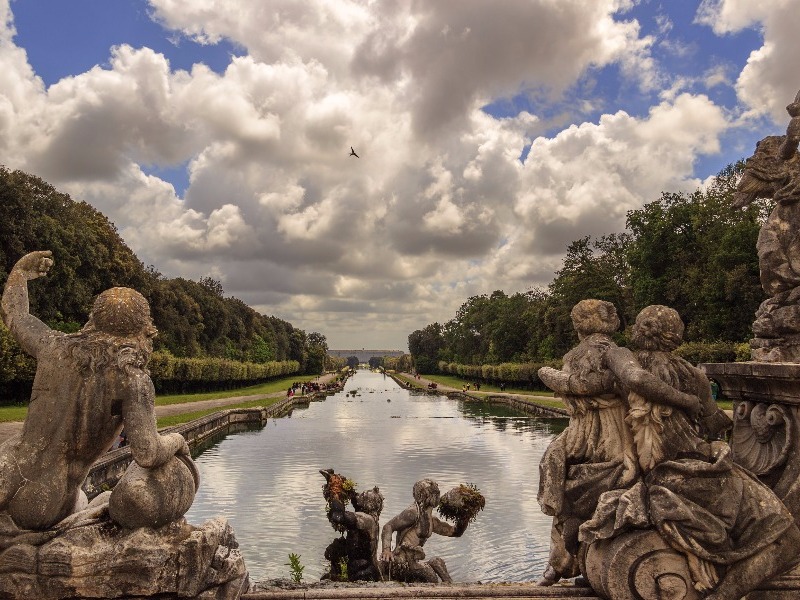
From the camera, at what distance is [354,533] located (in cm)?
712

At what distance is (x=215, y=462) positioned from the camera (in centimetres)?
1928

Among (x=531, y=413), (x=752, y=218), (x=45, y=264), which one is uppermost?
(x=752, y=218)

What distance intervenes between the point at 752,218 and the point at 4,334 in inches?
1414

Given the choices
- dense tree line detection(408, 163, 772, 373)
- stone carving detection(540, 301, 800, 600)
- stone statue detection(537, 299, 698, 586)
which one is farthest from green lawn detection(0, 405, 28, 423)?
dense tree line detection(408, 163, 772, 373)

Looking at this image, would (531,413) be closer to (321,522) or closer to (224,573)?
(321,522)

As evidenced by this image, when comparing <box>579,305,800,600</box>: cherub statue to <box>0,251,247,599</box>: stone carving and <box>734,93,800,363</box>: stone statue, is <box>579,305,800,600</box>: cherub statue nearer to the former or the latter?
<box>734,93,800,363</box>: stone statue

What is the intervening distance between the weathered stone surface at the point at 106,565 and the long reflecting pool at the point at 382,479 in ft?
18.6

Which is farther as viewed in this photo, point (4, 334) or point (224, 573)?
point (4, 334)

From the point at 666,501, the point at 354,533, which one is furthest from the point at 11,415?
the point at 666,501

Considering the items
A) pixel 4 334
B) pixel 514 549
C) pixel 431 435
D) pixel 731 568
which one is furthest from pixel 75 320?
pixel 731 568

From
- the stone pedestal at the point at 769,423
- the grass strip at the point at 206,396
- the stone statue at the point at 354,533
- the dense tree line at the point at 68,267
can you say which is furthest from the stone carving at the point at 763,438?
the grass strip at the point at 206,396

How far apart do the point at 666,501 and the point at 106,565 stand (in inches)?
130

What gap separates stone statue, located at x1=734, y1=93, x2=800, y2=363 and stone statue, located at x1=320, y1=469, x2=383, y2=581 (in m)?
4.03

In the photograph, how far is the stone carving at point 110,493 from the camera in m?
3.92
